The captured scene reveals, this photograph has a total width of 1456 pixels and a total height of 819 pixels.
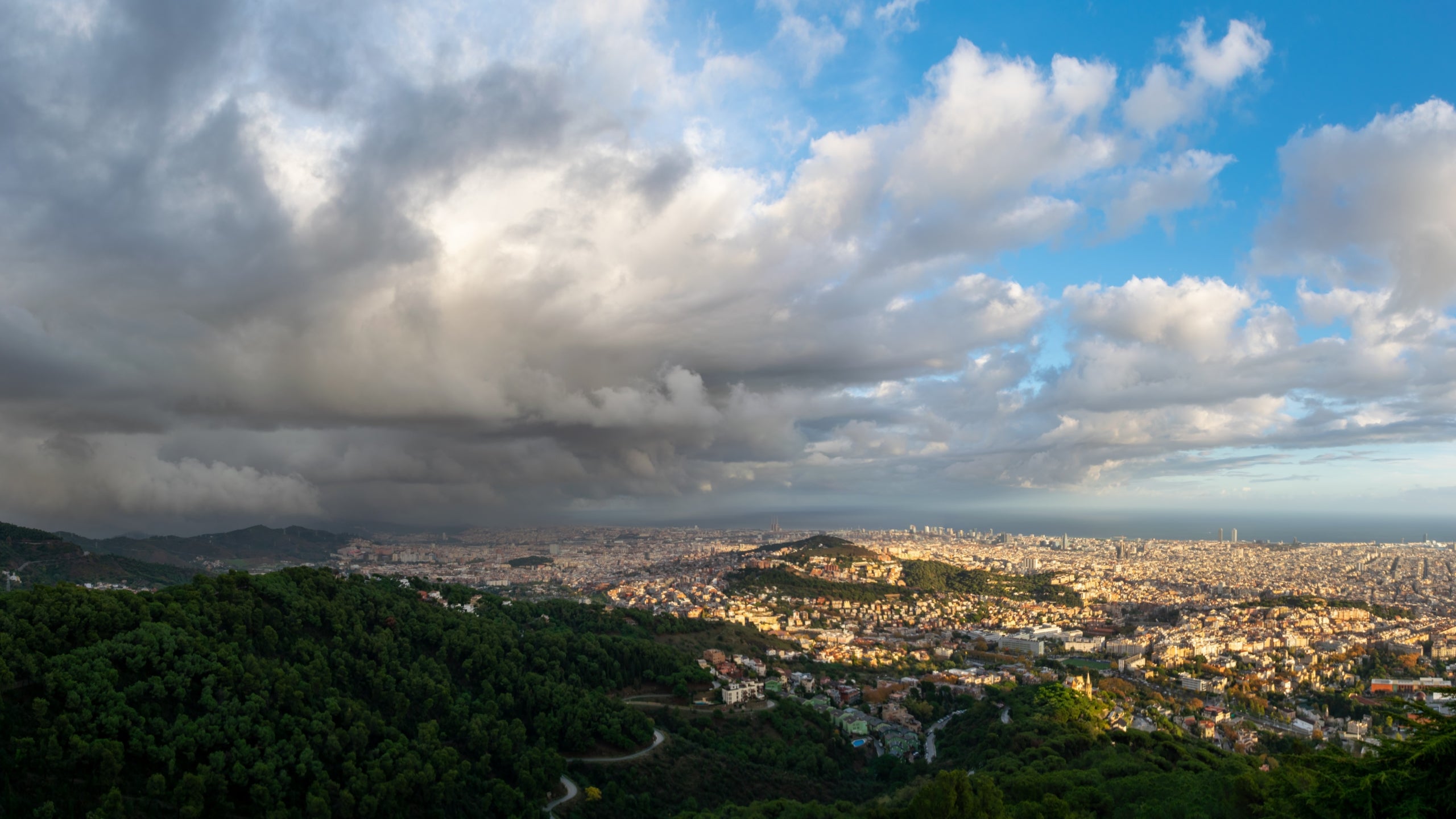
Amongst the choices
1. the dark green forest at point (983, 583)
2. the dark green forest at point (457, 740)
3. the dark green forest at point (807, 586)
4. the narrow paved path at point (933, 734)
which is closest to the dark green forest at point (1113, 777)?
the dark green forest at point (457, 740)

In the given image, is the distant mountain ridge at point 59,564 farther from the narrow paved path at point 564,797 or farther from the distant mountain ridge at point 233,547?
the narrow paved path at point 564,797

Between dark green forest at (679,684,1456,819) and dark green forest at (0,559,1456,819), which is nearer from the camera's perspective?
dark green forest at (679,684,1456,819)

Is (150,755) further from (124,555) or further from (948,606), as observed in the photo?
(124,555)

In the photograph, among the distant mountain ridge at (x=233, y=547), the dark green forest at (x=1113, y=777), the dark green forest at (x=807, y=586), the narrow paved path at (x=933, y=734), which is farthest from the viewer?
the distant mountain ridge at (x=233, y=547)

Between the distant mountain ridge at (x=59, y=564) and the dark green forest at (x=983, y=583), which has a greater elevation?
the distant mountain ridge at (x=59, y=564)

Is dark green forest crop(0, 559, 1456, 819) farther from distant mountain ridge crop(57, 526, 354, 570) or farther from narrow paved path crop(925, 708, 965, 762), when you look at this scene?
distant mountain ridge crop(57, 526, 354, 570)

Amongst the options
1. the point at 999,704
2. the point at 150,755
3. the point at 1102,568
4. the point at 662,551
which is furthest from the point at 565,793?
the point at 662,551

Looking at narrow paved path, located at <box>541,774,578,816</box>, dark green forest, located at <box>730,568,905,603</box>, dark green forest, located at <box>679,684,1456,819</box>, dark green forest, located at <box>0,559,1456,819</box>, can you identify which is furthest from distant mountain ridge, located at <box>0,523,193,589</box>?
dark green forest, located at <box>679,684,1456,819</box>
